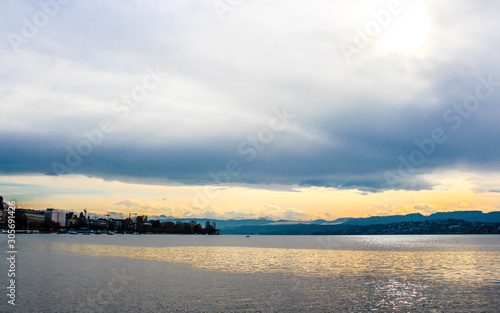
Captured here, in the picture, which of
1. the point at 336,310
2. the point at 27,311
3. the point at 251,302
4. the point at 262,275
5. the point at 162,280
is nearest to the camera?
the point at 27,311

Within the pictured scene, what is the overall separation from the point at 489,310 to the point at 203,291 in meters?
32.4

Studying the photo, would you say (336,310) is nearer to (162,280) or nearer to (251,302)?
(251,302)

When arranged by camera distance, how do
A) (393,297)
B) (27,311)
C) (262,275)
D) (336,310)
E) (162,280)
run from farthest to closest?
(262,275) < (162,280) < (393,297) < (336,310) < (27,311)

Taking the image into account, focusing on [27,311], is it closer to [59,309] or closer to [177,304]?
[59,309]

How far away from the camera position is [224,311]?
3834 cm

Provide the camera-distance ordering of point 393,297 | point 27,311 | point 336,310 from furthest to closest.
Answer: point 393,297
point 336,310
point 27,311

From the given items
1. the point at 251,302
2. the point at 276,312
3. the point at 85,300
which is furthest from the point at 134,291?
the point at 276,312

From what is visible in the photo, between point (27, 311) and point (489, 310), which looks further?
point (489, 310)

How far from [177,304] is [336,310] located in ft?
55.0

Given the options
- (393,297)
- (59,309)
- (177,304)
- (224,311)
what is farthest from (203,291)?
(393,297)

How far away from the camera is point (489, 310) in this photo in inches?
1597

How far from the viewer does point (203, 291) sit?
4900 cm

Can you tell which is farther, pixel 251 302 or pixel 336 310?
pixel 251 302

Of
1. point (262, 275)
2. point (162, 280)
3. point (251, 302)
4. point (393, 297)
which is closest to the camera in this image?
point (251, 302)
